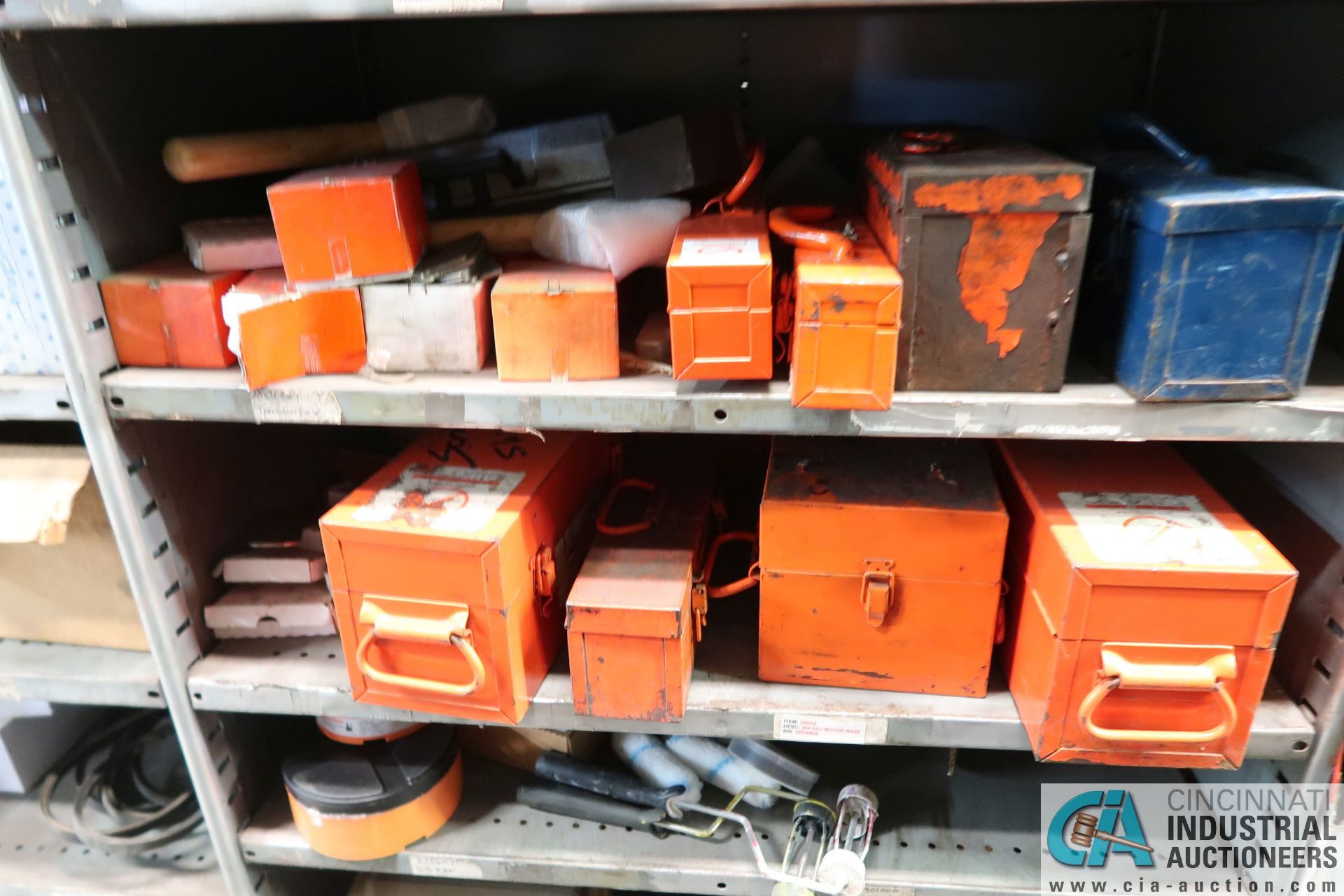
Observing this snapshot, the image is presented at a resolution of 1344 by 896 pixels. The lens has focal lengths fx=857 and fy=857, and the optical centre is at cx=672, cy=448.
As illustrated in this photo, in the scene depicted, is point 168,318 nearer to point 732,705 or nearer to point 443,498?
point 443,498

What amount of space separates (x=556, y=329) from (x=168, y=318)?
42 centimetres

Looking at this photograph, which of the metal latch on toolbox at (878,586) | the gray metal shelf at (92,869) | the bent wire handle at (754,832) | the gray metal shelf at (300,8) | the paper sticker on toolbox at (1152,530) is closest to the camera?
the gray metal shelf at (300,8)

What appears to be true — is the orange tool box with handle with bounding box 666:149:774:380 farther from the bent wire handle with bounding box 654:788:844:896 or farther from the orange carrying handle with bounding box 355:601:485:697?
the bent wire handle with bounding box 654:788:844:896

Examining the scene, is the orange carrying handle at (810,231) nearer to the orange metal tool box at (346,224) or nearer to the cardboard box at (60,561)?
the orange metal tool box at (346,224)

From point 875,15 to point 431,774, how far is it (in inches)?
47.5

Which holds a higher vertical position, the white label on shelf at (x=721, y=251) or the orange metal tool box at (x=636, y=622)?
the white label on shelf at (x=721, y=251)

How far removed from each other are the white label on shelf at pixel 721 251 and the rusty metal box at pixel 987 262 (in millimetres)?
135

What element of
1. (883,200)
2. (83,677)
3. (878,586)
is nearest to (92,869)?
(83,677)

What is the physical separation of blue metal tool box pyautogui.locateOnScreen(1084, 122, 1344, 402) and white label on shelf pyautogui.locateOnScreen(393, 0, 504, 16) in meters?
0.60

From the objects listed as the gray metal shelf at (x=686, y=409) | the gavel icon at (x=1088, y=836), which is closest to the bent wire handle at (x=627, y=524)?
the gray metal shelf at (x=686, y=409)

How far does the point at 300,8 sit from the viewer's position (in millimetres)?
742

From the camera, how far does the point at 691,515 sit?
111 cm

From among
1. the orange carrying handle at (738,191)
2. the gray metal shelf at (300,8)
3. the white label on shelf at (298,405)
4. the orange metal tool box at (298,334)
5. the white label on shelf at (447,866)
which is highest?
the gray metal shelf at (300,8)

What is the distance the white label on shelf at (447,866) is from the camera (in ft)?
3.73
